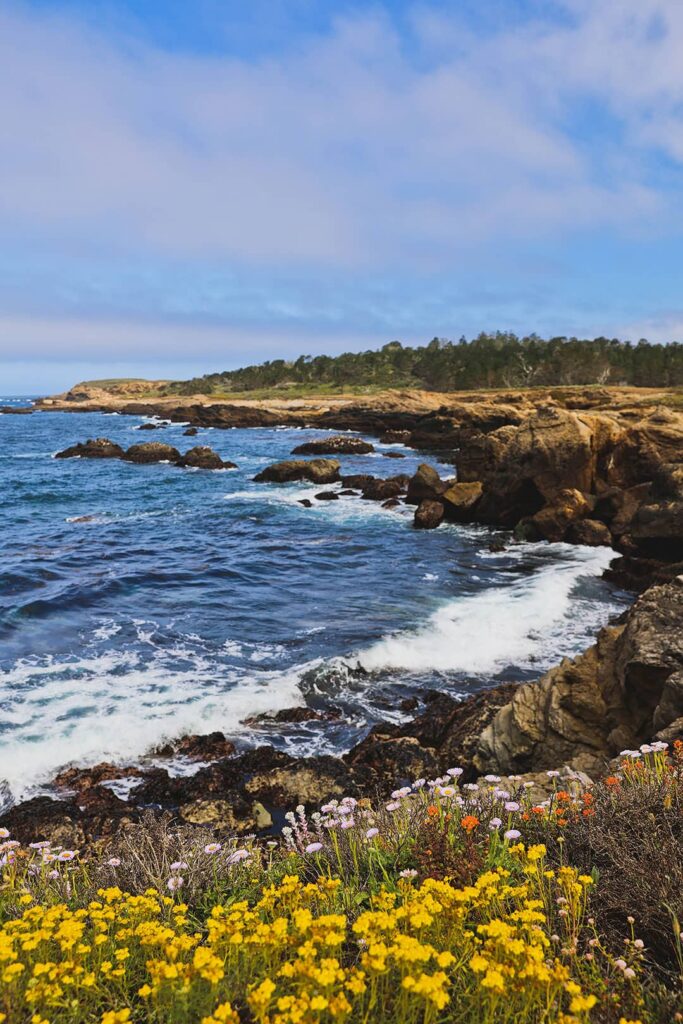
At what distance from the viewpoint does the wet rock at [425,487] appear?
31180mm

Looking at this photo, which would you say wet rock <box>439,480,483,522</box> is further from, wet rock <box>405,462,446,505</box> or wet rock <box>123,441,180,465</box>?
wet rock <box>123,441,180,465</box>

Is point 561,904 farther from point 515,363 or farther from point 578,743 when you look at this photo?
point 515,363

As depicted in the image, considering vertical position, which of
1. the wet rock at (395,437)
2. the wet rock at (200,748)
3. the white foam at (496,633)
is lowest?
the wet rock at (200,748)

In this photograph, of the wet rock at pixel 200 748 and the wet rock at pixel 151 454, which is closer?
the wet rock at pixel 200 748

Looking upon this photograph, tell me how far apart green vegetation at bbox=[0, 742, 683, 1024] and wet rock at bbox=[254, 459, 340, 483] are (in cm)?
3708

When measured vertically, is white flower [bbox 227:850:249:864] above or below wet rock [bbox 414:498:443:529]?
above

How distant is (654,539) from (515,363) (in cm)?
10028

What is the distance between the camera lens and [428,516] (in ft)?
91.6

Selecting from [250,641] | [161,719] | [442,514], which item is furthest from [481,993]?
[442,514]

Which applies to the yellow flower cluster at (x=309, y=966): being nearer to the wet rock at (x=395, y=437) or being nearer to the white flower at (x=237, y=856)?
the white flower at (x=237, y=856)

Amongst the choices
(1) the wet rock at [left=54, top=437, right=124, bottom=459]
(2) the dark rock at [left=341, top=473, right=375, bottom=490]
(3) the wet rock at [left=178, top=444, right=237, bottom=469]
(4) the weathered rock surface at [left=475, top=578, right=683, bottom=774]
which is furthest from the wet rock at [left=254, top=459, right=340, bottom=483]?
(4) the weathered rock surface at [left=475, top=578, right=683, bottom=774]

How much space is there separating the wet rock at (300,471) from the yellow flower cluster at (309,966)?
38636mm

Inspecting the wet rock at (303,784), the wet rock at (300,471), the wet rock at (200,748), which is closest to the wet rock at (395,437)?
the wet rock at (300,471)

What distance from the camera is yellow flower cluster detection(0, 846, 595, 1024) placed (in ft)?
9.07
